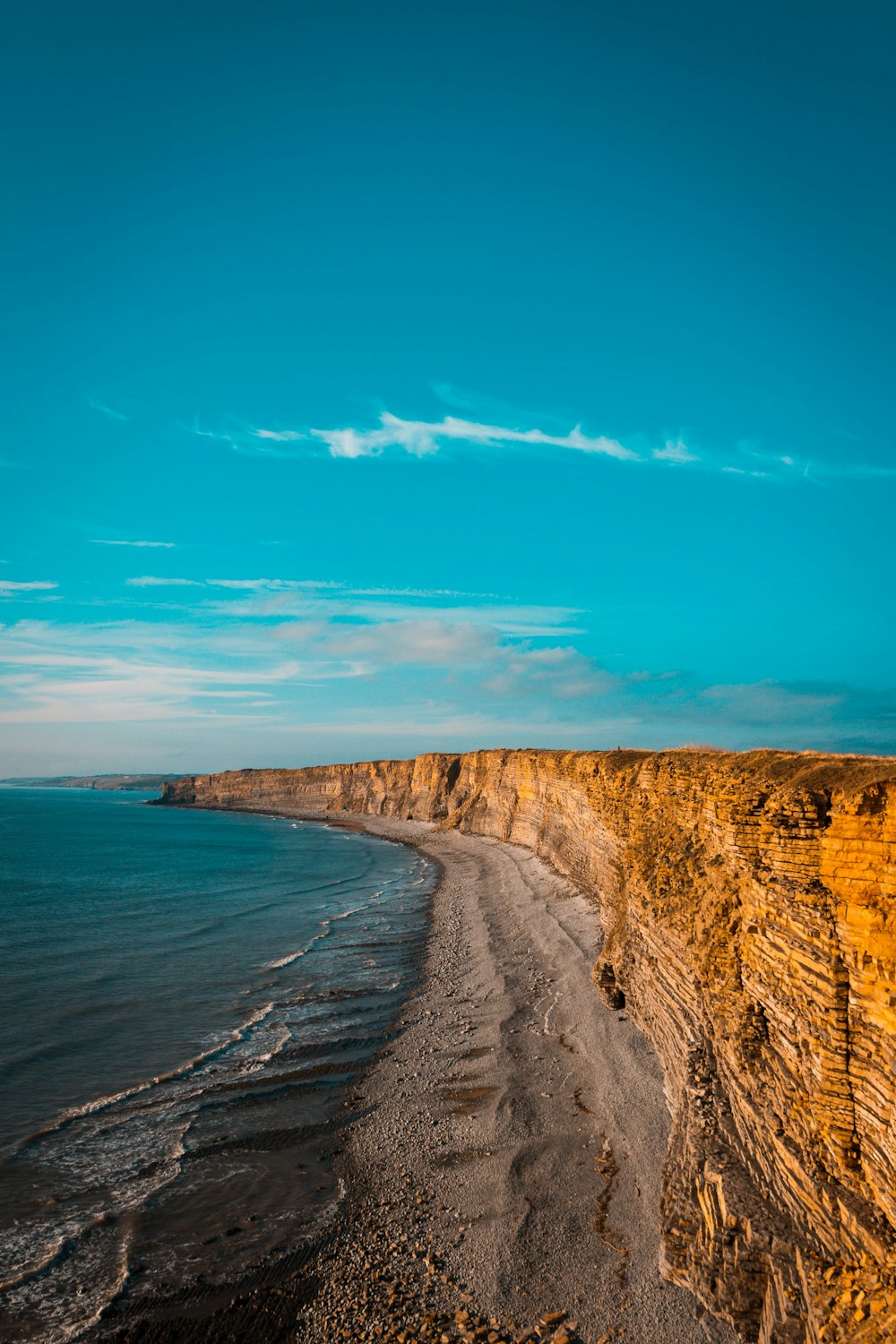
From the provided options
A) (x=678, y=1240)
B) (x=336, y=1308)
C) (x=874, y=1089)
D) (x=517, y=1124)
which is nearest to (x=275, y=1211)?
(x=336, y=1308)

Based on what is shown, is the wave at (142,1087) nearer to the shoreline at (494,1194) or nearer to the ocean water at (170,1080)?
the ocean water at (170,1080)

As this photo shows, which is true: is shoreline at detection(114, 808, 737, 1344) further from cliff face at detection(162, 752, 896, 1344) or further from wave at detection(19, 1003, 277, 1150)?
wave at detection(19, 1003, 277, 1150)

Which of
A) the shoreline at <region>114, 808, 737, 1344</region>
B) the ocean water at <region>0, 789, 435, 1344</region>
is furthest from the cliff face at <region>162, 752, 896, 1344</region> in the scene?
the ocean water at <region>0, 789, 435, 1344</region>

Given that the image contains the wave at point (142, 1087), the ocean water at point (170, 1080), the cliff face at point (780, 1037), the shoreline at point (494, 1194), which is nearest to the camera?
the cliff face at point (780, 1037)

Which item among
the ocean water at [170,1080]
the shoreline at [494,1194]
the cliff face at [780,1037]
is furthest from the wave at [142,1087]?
the cliff face at [780,1037]

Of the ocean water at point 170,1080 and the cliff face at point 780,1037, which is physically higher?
the cliff face at point 780,1037

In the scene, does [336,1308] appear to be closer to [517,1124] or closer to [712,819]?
[517,1124]
